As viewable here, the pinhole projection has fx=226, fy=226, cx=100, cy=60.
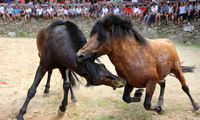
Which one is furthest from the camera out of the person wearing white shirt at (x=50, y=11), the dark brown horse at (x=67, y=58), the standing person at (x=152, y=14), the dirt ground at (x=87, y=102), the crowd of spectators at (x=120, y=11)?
the person wearing white shirt at (x=50, y=11)

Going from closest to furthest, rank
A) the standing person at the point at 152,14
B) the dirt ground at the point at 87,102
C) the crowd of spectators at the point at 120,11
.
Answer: the dirt ground at the point at 87,102
the crowd of spectators at the point at 120,11
the standing person at the point at 152,14

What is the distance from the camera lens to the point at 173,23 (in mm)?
14797

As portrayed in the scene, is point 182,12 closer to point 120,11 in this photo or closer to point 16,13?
point 120,11

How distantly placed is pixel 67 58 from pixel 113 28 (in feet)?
2.92

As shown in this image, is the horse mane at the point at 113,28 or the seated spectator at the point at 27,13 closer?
the horse mane at the point at 113,28

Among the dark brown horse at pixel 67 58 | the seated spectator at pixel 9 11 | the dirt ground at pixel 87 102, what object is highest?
the seated spectator at pixel 9 11

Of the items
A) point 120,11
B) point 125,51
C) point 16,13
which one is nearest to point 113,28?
point 125,51

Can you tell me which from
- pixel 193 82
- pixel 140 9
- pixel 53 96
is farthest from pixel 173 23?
pixel 53 96

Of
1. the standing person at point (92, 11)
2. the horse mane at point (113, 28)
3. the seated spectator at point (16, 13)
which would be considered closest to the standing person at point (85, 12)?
the standing person at point (92, 11)

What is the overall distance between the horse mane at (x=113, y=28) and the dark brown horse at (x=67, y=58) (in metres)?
0.42

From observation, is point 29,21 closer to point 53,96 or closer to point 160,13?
point 160,13

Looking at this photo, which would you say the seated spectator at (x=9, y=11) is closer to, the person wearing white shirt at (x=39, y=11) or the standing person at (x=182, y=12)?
the person wearing white shirt at (x=39, y=11)

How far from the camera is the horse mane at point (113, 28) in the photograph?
3.32 metres

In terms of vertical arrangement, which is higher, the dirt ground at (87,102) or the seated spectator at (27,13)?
the seated spectator at (27,13)
